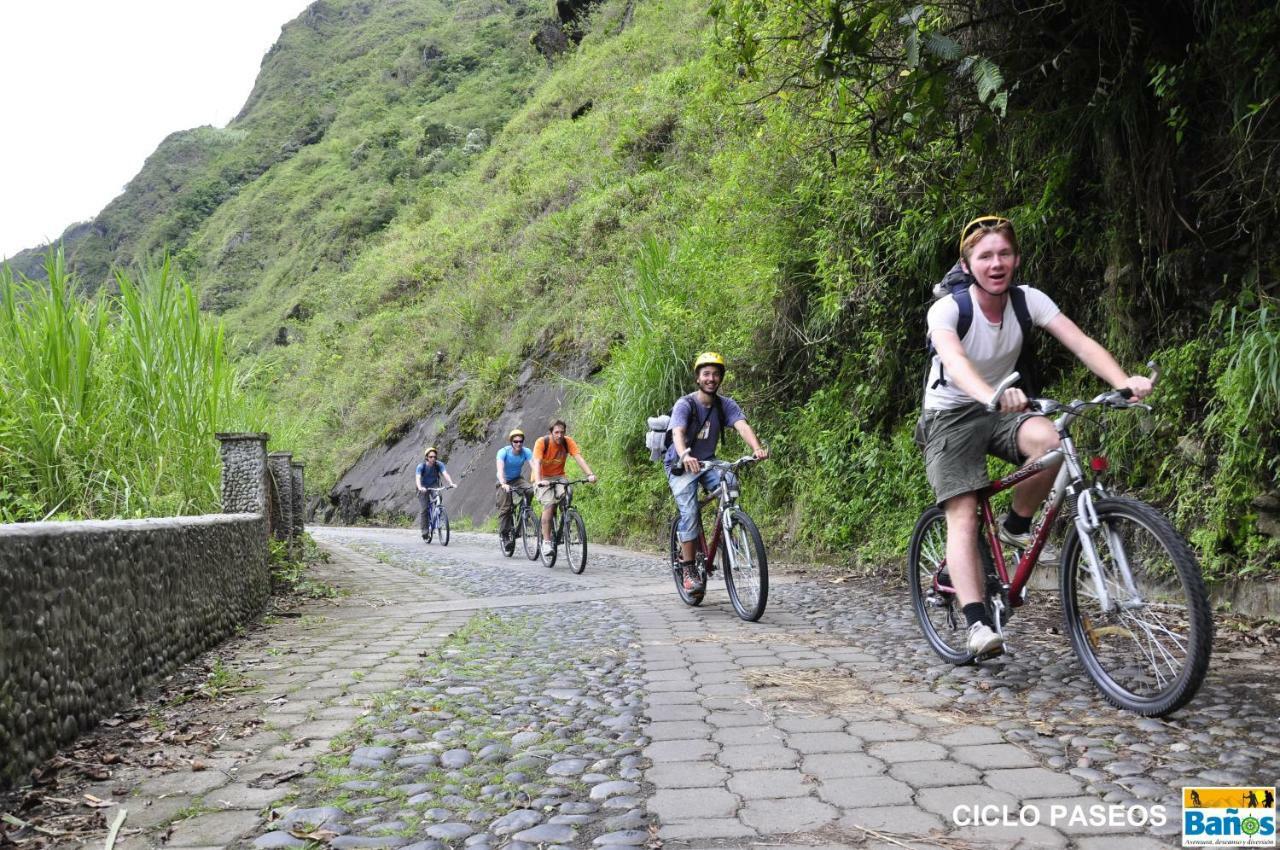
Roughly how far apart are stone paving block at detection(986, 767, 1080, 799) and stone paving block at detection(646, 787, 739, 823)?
0.82 metres

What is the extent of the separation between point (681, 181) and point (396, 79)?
57927mm

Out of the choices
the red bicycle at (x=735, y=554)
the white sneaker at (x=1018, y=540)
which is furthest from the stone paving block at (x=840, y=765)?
the red bicycle at (x=735, y=554)

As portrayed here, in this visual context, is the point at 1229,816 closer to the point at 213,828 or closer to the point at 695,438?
the point at 213,828

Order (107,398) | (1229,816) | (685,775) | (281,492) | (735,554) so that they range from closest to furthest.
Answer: (1229,816), (685,775), (107,398), (735,554), (281,492)

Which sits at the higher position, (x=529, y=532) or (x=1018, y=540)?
(x=1018, y=540)

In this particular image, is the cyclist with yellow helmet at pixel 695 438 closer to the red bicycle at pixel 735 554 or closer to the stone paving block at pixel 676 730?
the red bicycle at pixel 735 554

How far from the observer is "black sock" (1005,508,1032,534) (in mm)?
4457

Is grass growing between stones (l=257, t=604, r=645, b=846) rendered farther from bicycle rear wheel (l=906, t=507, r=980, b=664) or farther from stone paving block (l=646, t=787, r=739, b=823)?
bicycle rear wheel (l=906, t=507, r=980, b=664)

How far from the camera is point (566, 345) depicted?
2342 centimetres

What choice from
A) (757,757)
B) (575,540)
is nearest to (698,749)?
(757,757)

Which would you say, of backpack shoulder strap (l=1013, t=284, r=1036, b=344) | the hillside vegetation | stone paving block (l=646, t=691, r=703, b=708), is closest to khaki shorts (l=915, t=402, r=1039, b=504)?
backpack shoulder strap (l=1013, t=284, r=1036, b=344)

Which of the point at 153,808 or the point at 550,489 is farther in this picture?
the point at 550,489

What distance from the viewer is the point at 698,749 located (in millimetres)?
3545

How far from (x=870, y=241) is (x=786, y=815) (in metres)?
7.49
